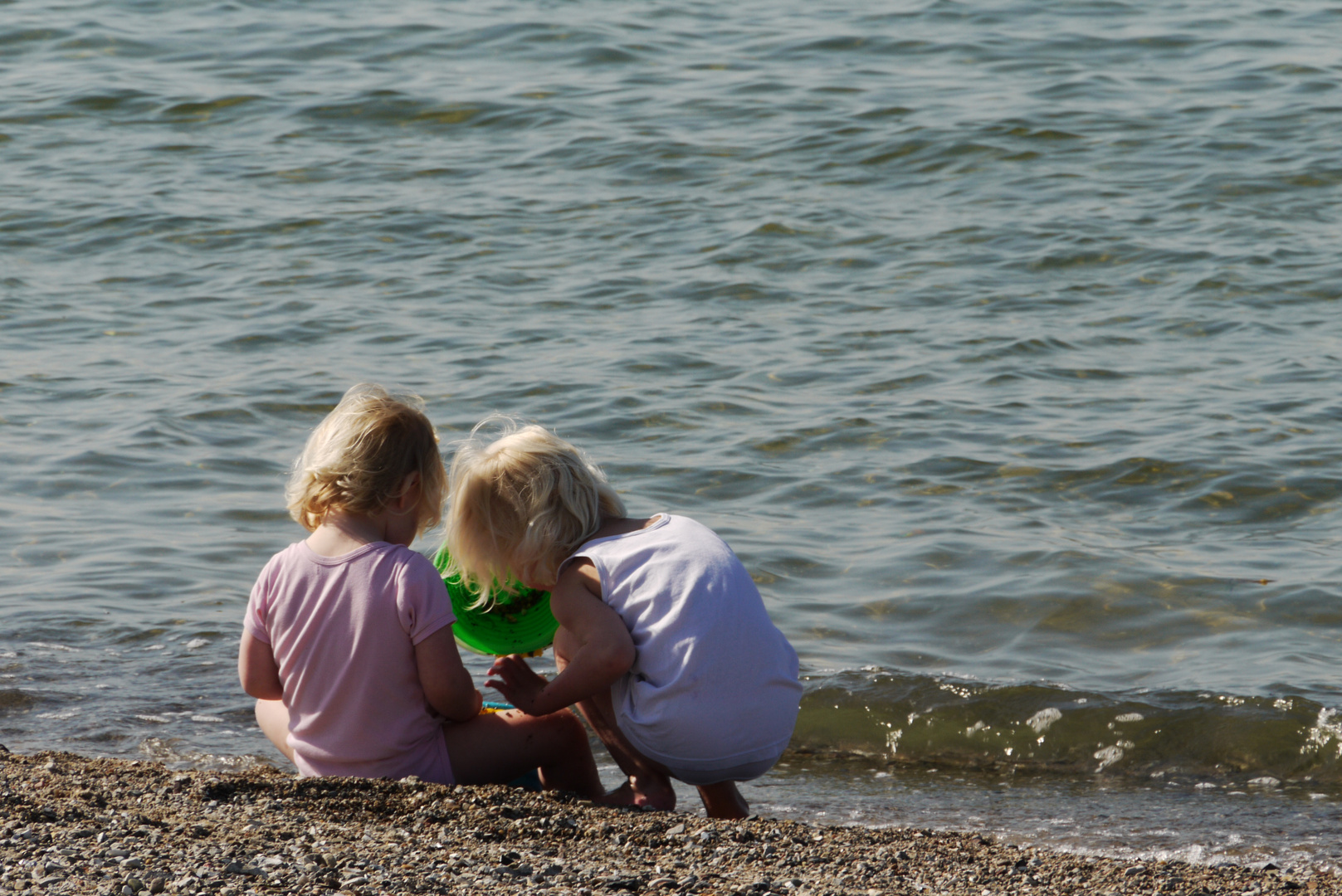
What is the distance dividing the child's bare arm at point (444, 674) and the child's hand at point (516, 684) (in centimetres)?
6

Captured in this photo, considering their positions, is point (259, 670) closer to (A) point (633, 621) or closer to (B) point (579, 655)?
(B) point (579, 655)

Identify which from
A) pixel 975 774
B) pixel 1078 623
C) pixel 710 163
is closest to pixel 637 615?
pixel 975 774

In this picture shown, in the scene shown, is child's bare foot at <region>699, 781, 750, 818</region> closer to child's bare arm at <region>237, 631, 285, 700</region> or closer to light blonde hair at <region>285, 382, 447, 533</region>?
light blonde hair at <region>285, 382, 447, 533</region>

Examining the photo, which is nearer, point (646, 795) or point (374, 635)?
point (374, 635)

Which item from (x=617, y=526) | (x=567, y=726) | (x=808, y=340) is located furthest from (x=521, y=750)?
(x=808, y=340)

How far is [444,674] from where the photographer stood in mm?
3334

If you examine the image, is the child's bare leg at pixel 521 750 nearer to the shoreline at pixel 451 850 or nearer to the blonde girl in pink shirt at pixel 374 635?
the blonde girl in pink shirt at pixel 374 635

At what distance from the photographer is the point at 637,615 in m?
3.33

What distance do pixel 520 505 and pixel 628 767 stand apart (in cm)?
69

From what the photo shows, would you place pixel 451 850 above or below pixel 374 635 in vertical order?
below

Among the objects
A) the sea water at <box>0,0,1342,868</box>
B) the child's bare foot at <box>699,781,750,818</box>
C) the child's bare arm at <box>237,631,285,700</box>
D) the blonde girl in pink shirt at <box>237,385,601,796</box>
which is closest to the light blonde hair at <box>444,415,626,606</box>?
the blonde girl in pink shirt at <box>237,385,601,796</box>

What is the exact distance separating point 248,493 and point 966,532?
309cm

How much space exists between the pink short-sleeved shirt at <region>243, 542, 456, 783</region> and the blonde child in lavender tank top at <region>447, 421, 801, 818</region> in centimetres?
19

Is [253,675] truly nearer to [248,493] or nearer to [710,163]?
[248,493]
